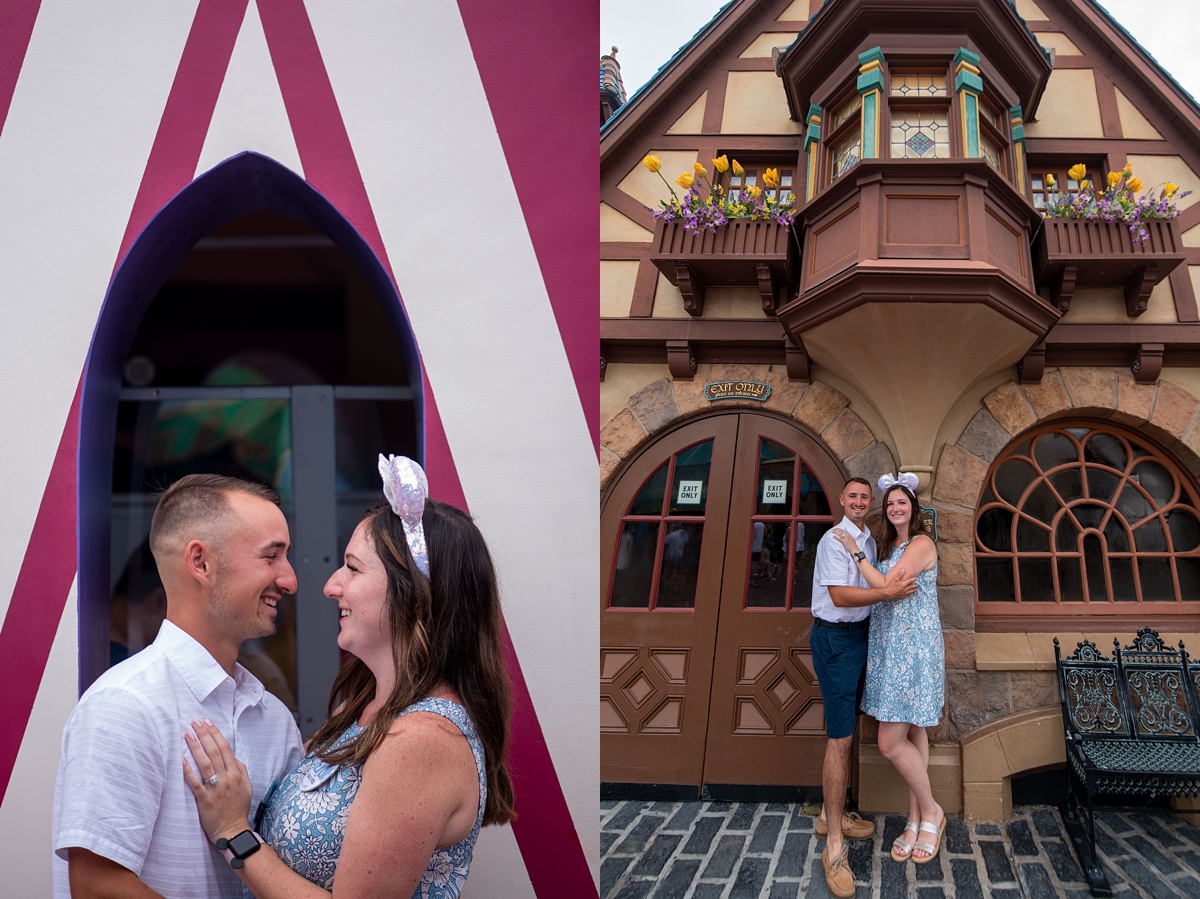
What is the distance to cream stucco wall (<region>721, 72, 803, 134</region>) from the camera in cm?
562

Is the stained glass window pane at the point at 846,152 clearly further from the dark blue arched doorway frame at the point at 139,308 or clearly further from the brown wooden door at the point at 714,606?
the dark blue arched doorway frame at the point at 139,308

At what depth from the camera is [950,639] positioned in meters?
4.68

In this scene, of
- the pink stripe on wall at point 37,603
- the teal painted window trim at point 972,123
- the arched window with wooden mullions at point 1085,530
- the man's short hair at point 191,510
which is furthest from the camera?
the arched window with wooden mullions at point 1085,530

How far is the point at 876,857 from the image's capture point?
13.2 feet

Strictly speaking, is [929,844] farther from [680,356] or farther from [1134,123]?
[1134,123]

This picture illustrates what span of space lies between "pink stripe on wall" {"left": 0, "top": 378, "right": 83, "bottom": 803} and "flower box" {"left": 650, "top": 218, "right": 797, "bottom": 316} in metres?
3.67

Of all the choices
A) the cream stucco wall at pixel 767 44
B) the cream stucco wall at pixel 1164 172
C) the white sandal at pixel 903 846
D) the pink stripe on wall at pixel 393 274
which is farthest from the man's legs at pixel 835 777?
the cream stucco wall at pixel 767 44

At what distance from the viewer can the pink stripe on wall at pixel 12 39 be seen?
2.15m

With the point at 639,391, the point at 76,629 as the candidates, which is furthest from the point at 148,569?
the point at 639,391

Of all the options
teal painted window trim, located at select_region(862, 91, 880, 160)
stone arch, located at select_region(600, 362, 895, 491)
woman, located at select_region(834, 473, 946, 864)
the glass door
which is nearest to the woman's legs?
woman, located at select_region(834, 473, 946, 864)

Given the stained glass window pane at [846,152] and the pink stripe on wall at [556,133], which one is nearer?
the pink stripe on wall at [556,133]

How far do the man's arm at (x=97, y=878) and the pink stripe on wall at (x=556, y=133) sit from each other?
4.44ft

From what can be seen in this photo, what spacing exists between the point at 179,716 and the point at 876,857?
3.75 meters

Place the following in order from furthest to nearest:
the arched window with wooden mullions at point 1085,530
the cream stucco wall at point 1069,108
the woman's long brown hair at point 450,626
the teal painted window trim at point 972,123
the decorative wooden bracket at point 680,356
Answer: the cream stucco wall at point 1069,108, the decorative wooden bracket at point 680,356, the arched window with wooden mullions at point 1085,530, the teal painted window trim at point 972,123, the woman's long brown hair at point 450,626
